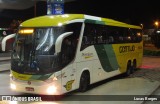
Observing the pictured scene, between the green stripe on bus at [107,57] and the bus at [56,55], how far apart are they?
0.41ft

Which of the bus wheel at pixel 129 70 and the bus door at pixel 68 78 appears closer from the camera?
the bus door at pixel 68 78

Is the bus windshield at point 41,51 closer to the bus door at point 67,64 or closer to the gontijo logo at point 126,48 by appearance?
the bus door at point 67,64

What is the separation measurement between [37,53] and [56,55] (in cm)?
64

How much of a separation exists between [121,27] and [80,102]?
7.06 m

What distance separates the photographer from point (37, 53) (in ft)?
36.1

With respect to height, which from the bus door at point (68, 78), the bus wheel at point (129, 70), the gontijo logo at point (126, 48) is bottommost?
the bus wheel at point (129, 70)

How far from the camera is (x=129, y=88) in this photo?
1361cm

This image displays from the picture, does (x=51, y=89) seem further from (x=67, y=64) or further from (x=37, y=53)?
(x=37, y=53)

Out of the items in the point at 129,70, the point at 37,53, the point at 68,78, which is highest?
the point at 37,53

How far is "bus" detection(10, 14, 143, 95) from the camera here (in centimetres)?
1085

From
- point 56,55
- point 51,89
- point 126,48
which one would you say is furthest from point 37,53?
point 126,48

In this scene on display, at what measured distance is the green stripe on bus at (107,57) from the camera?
14.1 m

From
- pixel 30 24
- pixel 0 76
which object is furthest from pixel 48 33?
pixel 0 76

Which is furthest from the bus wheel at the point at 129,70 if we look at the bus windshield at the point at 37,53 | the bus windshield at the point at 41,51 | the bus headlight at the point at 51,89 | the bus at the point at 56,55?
the bus headlight at the point at 51,89
